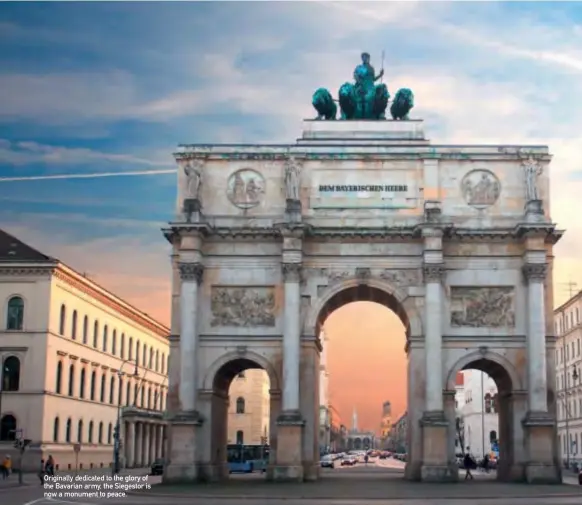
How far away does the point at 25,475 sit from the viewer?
5288 cm

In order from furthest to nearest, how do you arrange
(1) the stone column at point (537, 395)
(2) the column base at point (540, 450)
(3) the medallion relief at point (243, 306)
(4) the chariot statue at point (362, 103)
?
(4) the chariot statue at point (362, 103)
(3) the medallion relief at point (243, 306)
(1) the stone column at point (537, 395)
(2) the column base at point (540, 450)

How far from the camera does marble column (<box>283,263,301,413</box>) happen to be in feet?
134

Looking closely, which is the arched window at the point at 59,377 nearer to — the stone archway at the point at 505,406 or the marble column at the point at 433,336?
the marble column at the point at 433,336

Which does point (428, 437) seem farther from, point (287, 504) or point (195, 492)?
point (287, 504)

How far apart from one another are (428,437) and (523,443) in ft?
13.6

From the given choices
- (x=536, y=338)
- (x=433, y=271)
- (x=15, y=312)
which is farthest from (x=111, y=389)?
(x=536, y=338)

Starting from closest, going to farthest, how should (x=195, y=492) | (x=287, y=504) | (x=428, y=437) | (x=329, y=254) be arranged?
(x=287, y=504) < (x=195, y=492) < (x=428, y=437) < (x=329, y=254)

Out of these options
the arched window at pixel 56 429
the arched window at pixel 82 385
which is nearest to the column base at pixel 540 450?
the arched window at pixel 56 429

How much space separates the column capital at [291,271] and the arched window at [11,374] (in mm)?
22468

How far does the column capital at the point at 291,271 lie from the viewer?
41.8 meters

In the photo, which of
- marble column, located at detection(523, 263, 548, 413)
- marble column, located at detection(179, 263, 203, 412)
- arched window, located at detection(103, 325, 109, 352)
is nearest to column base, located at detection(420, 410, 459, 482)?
marble column, located at detection(523, 263, 548, 413)

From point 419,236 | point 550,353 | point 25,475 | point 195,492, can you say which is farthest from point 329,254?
point 25,475

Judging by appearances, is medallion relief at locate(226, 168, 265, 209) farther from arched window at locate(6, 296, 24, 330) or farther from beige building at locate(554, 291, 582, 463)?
beige building at locate(554, 291, 582, 463)

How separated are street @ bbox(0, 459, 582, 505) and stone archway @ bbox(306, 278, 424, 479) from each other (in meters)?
3.00
